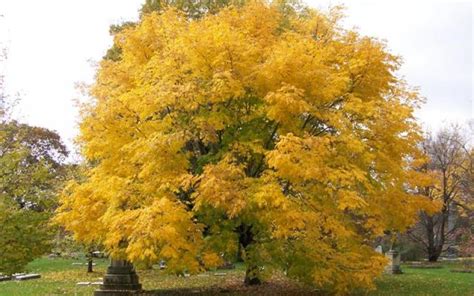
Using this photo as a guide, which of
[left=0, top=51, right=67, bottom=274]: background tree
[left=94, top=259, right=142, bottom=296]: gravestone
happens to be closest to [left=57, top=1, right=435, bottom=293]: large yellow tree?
[left=0, top=51, right=67, bottom=274]: background tree

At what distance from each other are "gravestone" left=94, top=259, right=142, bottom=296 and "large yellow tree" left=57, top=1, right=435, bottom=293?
320 cm

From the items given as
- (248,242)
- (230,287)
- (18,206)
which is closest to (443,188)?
(230,287)

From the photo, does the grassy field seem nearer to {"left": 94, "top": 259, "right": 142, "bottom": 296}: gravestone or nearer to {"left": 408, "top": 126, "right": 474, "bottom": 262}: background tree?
{"left": 94, "top": 259, "right": 142, "bottom": 296}: gravestone

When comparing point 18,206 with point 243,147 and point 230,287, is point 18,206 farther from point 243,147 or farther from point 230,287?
point 230,287

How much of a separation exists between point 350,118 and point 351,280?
3.95 metres

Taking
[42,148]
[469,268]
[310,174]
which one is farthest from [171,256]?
[42,148]

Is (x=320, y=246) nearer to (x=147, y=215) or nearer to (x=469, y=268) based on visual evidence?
(x=147, y=215)

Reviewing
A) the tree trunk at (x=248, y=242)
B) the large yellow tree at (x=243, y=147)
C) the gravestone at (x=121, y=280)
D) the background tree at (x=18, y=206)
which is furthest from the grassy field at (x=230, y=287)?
the background tree at (x=18, y=206)

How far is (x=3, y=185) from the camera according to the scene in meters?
10.1

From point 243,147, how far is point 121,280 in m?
6.65

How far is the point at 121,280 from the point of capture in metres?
17.1

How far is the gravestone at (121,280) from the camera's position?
55.6 feet

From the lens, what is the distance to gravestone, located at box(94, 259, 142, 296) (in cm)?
1694

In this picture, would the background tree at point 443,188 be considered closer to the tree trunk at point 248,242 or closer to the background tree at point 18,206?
the tree trunk at point 248,242
